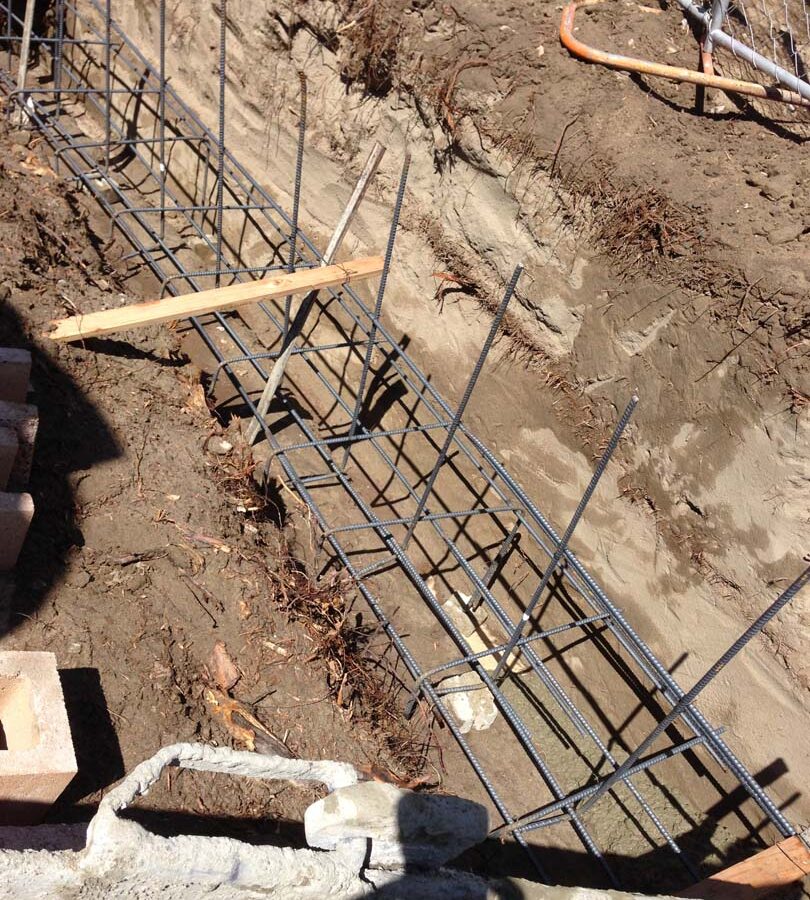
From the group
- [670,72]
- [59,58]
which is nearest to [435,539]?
[670,72]

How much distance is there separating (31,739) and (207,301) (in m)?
3.15

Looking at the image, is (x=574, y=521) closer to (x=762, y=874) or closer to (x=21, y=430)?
(x=762, y=874)

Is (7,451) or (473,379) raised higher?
(473,379)

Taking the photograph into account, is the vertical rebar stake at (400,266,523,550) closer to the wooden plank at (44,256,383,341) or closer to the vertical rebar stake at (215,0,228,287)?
the wooden plank at (44,256,383,341)

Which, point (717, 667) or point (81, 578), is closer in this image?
point (717, 667)

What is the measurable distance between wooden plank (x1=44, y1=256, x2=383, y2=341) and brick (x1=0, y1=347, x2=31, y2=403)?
896 millimetres

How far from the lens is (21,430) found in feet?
11.9

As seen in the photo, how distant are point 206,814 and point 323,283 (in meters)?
3.25

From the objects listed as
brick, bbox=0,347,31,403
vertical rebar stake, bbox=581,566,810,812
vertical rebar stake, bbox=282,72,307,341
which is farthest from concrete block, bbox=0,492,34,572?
vertical rebar stake, bbox=581,566,810,812

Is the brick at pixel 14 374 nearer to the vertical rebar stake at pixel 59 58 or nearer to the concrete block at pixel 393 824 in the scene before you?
the concrete block at pixel 393 824

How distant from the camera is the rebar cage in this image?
4641 mm

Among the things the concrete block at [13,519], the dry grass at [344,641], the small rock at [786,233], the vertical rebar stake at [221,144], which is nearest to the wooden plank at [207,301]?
the vertical rebar stake at [221,144]

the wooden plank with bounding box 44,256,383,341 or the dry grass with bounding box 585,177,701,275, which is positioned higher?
the dry grass with bounding box 585,177,701,275

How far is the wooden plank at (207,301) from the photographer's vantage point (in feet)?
16.3
